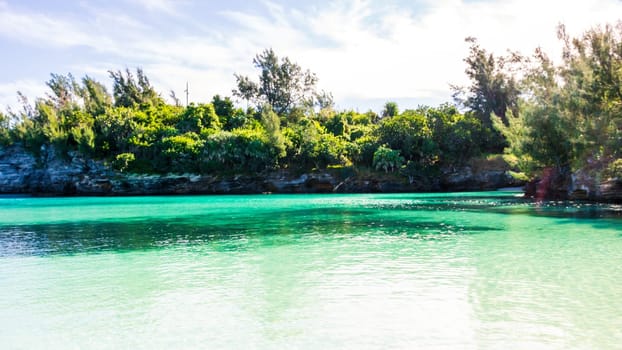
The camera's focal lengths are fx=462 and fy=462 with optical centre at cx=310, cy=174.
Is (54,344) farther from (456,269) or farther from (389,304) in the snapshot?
(456,269)

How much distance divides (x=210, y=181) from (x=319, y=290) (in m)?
46.3

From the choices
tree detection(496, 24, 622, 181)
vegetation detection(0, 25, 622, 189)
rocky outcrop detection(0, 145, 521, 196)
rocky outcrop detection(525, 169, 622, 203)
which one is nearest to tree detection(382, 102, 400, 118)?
vegetation detection(0, 25, 622, 189)

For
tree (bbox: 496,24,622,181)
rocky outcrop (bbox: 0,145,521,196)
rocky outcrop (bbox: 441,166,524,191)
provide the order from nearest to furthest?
tree (bbox: 496,24,622,181) < rocky outcrop (bbox: 441,166,524,191) < rocky outcrop (bbox: 0,145,521,196)

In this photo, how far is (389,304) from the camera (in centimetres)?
718

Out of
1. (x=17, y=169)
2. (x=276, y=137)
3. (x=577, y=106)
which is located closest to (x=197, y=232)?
(x=577, y=106)

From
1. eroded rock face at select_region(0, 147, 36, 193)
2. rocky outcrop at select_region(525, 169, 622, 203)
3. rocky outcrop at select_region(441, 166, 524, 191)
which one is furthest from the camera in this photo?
eroded rock face at select_region(0, 147, 36, 193)

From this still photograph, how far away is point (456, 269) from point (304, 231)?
7808 millimetres

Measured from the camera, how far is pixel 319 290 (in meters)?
8.12

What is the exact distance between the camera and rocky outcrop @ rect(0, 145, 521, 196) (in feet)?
167

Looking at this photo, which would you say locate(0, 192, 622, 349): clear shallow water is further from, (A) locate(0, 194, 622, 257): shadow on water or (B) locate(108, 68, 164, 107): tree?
(B) locate(108, 68, 164, 107): tree

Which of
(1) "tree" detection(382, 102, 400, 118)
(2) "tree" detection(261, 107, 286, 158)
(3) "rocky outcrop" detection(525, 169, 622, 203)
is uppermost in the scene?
Answer: (1) "tree" detection(382, 102, 400, 118)

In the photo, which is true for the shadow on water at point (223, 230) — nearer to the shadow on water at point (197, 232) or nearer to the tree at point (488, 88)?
the shadow on water at point (197, 232)

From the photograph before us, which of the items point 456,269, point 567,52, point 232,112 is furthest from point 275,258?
point 232,112

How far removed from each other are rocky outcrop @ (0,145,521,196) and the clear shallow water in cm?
3537
